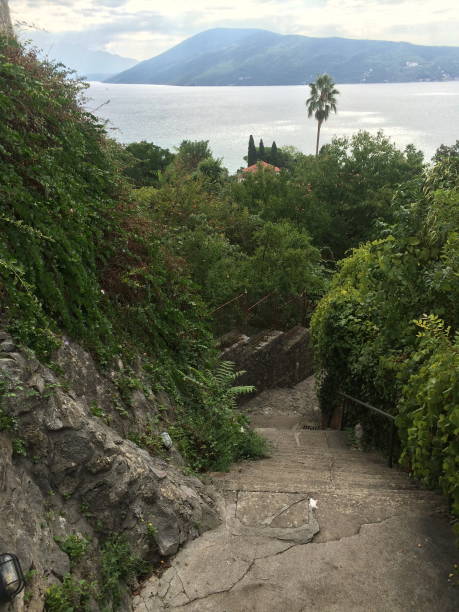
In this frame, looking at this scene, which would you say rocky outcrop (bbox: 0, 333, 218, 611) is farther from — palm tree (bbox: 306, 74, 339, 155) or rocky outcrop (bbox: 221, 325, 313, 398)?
palm tree (bbox: 306, 74, 339, 155)

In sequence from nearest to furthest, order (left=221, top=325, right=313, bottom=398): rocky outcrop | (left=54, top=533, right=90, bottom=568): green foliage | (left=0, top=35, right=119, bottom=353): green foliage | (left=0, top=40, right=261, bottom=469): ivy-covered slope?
(left=54, top=533, right=90, bottom=568): green foliage < (left=0, top=35, right=119, bottom=353): green foliage < (left=0, top=40, right=261, bottom=469): ivy-covered slope < (left=221, top=325, right=313, bottom=398): rocky outcrop

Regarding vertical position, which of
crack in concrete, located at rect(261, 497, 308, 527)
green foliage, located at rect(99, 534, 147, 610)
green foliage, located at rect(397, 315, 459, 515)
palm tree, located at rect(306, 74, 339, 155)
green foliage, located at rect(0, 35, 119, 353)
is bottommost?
crack in concrete, located at rect(261, 497, 308, 527)

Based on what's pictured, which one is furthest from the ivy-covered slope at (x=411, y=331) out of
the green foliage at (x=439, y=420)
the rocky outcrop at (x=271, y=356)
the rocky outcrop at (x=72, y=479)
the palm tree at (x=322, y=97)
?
the palm tree at (x=322, y=97)

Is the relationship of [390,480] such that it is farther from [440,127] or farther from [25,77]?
[440,127]

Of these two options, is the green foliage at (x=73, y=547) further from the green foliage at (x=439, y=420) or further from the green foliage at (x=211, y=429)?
the green foliage at (x=439, y=420)

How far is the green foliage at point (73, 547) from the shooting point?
13.6 ft

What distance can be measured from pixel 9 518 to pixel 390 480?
522cm

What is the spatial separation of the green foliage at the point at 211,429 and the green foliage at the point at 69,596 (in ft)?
8.93

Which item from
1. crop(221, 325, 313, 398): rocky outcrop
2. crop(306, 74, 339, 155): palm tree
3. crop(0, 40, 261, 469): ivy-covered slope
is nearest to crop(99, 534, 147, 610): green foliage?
crop(0, 40, 261, 469): ivy-covered slope

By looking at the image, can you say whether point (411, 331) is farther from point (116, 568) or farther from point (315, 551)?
point (116, 568)

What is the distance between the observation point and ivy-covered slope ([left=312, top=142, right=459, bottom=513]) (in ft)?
15.9

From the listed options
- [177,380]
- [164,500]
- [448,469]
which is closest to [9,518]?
[164,500]

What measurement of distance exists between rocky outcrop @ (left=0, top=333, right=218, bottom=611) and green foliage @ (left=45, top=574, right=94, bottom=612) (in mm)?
69

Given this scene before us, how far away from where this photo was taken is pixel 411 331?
23.1 feet
